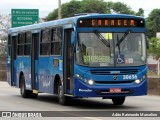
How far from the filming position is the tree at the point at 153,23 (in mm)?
106438

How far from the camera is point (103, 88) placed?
646 inches

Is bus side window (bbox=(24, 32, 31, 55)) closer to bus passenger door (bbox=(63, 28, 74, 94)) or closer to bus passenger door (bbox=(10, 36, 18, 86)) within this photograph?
bus passenger door (bbox=(10, 36, 18, 86))

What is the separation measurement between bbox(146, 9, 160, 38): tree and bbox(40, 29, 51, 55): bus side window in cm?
8671

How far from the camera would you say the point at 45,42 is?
64.8ft

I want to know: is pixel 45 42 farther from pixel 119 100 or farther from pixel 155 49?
pixel 155 49

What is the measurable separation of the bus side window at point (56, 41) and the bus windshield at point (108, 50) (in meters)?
1.61

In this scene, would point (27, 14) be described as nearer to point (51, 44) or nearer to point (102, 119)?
point (51, 44)

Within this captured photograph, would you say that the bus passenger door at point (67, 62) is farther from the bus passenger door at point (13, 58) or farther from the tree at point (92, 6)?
the tree at point (92, 6)

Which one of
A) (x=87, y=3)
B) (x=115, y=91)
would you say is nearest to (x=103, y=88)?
(x=115, y=91)

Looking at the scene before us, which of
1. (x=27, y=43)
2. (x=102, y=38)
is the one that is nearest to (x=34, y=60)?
(x=27, y=43)

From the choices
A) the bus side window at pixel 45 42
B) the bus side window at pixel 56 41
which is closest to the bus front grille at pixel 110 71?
the bus side window at pixel 56 41

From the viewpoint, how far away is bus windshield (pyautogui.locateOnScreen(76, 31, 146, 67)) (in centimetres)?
1658

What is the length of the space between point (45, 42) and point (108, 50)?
3.77 m

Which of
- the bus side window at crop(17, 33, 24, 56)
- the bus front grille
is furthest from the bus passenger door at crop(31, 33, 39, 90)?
the bus front grille
